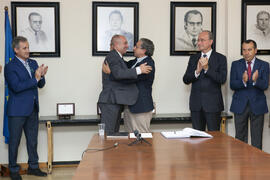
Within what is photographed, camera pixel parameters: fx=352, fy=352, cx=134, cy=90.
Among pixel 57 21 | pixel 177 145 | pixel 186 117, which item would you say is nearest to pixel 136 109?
pixel 186 117

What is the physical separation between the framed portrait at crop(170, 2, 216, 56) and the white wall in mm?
87

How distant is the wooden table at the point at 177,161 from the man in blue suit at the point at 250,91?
1.99 m

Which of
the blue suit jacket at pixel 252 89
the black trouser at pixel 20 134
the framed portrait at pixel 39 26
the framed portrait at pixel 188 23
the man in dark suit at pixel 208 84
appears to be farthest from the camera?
the framed portrait at pixel 188 23

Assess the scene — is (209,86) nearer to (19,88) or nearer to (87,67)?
(87,67)

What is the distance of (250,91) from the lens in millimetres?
4688

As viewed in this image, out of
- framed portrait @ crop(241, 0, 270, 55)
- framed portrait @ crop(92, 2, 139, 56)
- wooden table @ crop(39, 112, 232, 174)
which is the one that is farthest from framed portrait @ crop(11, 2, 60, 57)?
framed portrait @ crop(241, 0, 270, 55)

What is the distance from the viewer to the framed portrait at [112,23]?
5168 millimetres

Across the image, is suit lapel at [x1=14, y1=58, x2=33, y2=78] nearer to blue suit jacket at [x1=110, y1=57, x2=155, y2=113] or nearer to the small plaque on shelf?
the small plaque on shelf

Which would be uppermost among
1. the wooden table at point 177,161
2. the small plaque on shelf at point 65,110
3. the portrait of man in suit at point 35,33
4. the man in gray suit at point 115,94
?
the portrait of man in suit at point 35,33

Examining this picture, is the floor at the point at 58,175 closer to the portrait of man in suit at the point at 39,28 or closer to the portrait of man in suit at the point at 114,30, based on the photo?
the portrait of man in suit at the point at 39,28

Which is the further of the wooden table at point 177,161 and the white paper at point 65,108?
the white paper at point 65,108

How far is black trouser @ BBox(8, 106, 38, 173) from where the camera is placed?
14.4 ft

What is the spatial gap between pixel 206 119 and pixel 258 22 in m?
1.84

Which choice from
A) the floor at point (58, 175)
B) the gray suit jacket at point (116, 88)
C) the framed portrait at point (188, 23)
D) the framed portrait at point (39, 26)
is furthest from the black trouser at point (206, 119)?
the framed portrait at point (39, 26)
